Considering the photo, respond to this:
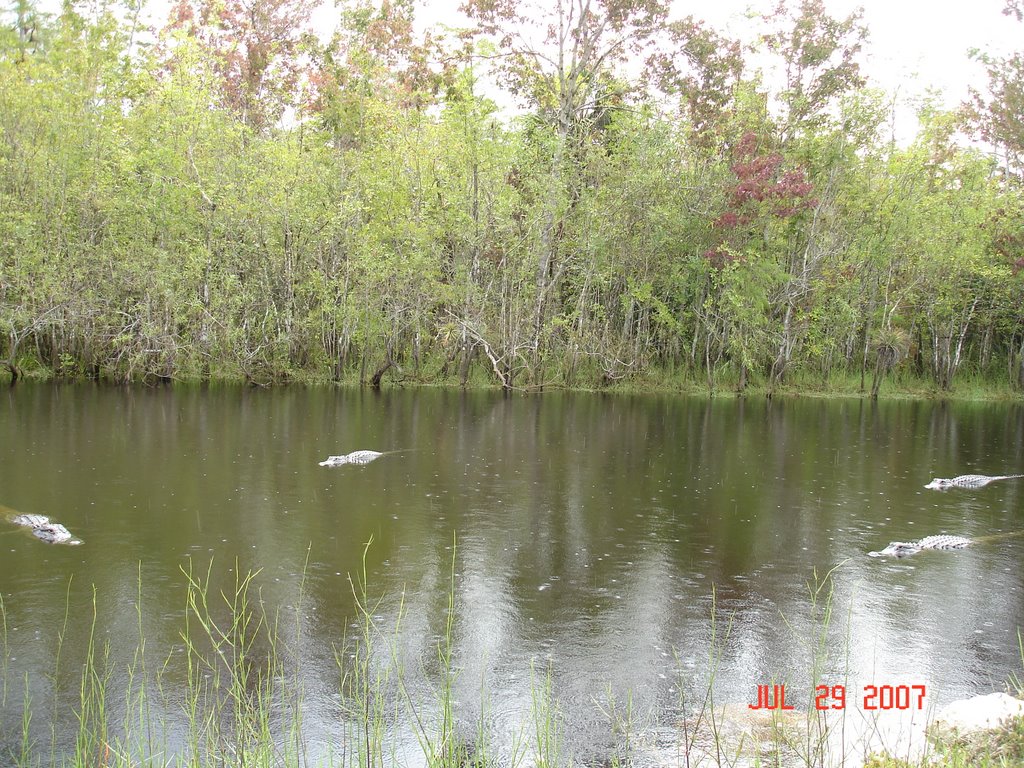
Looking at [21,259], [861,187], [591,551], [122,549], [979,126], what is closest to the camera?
[122,549]

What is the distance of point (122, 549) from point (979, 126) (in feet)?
88.5

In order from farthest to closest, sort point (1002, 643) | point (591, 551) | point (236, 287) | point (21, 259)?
point (236, 287)
point (21, 259)
point (591, 551)
point (1002, 643)

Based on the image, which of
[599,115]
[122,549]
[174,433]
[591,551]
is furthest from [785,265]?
[122,549]

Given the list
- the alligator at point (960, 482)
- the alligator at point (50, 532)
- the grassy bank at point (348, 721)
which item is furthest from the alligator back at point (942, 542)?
the alligator at point (50, 532)

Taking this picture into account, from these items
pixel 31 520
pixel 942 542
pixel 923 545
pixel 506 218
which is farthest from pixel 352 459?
pixel 506 218

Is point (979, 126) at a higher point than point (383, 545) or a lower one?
higher

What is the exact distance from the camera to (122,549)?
697cm

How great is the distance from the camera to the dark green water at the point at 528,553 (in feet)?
16.2

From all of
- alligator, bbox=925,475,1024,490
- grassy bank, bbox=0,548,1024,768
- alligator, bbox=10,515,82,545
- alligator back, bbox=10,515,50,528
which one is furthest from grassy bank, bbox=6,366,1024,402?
grassy bank, bbox=0,548,1024,768

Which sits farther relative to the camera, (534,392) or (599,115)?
(599,115)

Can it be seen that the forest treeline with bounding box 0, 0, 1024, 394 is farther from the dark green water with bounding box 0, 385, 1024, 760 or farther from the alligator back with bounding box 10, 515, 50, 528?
the alligator back with bounding box 10, 515, 50, 528

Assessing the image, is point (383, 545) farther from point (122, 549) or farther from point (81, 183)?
point (81, 183)

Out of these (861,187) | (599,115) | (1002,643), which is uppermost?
(599,115)

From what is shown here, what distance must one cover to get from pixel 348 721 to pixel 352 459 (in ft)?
23.4
